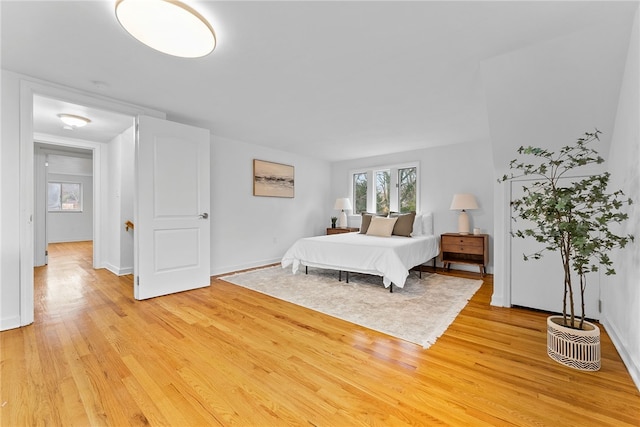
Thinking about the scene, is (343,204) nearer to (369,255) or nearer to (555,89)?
(369,255)

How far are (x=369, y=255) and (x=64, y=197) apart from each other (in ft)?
32.0

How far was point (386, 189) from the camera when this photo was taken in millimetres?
5598

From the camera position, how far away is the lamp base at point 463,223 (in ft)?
14.2

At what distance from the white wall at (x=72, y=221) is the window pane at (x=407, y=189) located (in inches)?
372

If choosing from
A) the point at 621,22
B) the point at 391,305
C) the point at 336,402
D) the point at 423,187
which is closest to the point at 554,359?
the point at 391,305

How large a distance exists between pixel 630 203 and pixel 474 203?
263cm

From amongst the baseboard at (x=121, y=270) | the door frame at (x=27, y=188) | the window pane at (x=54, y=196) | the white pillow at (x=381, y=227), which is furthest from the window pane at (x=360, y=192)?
the window pane at (x=54, y=196)

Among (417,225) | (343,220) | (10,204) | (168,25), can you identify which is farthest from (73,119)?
(417,225)

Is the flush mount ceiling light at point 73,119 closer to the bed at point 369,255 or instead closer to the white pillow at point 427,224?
the bed at point 369,255

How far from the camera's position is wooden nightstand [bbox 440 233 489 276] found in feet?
13.3

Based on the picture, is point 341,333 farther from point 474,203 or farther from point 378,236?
point 474,203

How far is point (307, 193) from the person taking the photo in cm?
593

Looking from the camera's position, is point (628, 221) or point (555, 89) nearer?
point (628, 221)

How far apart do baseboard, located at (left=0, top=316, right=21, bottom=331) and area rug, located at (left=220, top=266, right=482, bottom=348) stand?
2037mm
